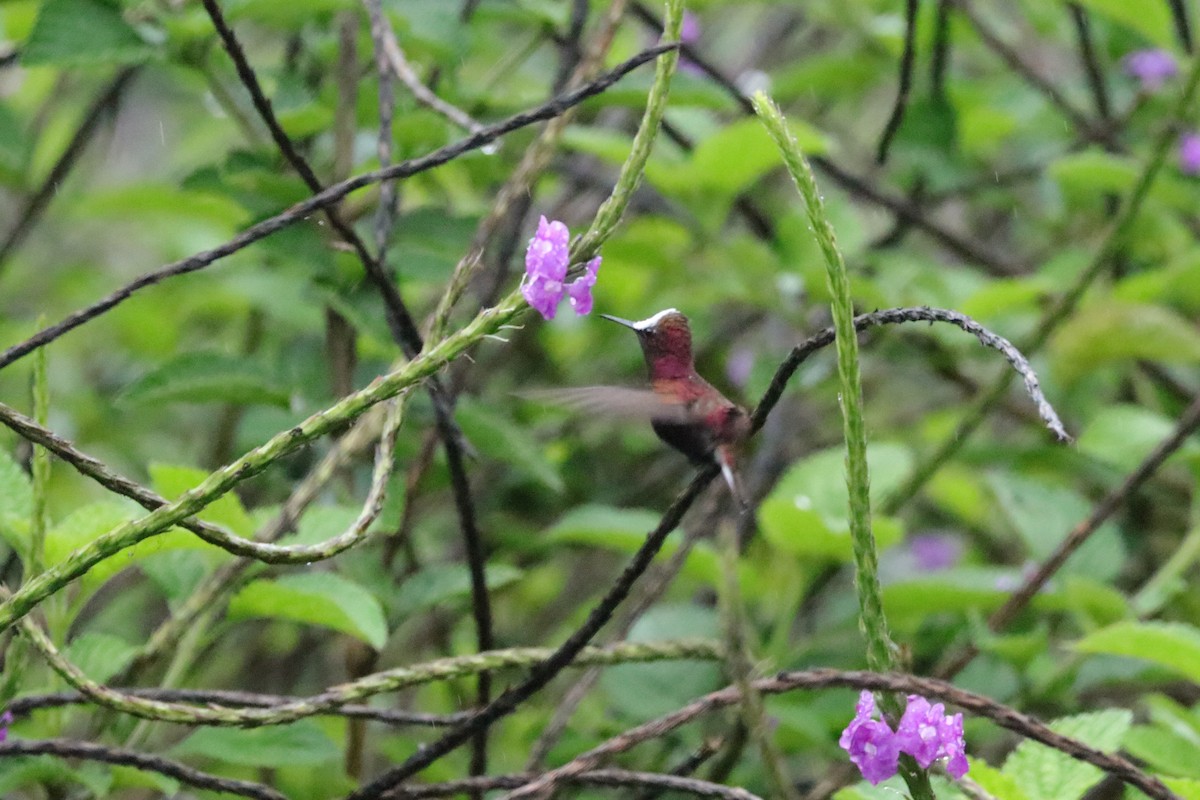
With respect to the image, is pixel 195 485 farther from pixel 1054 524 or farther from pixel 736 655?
pixel 1054 524

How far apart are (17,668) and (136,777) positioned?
198 mm

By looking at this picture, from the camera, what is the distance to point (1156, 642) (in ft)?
4.59

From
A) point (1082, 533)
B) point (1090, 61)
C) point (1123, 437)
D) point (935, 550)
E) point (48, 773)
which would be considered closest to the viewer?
point (48, 773)

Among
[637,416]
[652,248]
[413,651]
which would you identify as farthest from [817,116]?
[637,416]

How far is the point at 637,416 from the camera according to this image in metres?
1.20

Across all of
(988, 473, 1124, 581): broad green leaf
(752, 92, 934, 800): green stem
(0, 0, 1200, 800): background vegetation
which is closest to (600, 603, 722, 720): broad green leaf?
(0, 0, 1200, 800): background vegetation

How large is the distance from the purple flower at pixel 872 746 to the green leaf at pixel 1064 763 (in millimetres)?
246

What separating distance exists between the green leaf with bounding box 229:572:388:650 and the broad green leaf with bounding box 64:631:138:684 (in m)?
0.11

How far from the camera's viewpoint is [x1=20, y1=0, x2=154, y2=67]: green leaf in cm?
157

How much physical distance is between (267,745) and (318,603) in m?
0.16

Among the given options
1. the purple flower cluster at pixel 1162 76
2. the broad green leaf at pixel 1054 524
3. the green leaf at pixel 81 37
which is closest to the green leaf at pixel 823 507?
the broad green leaf at pixel 1054 524

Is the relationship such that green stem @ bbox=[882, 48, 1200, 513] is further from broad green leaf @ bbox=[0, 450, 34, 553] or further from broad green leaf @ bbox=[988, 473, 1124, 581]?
broad green leaf @ bbox=[0, 450, 34, 553]

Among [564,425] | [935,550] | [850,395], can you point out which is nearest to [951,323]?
[850,395]

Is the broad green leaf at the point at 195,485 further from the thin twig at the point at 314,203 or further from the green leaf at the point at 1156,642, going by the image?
the green leaf at the point at 1156,642
